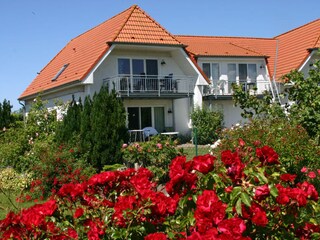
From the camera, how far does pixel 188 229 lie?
3.44 m

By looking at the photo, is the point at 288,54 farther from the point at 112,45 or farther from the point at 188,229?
the point at 188,229

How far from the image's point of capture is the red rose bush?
314 cm

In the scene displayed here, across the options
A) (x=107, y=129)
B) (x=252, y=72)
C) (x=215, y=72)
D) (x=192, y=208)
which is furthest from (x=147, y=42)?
(x=192, y=208)

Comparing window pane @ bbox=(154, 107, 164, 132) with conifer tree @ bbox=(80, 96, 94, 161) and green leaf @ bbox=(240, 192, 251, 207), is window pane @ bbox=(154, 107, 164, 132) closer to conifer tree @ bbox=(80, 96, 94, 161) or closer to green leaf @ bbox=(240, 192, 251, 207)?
conifer tree @ bbox=(80, 96, 94, 161)

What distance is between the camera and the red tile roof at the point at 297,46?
30484mm

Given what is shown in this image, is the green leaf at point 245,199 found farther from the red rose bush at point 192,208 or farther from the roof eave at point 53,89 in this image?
the roof eave at point 53,89

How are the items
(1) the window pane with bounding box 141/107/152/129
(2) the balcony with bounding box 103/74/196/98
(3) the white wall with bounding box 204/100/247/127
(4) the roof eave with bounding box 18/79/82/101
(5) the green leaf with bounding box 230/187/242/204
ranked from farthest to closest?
(3) the white wall with bounding box 204/100/247/127 < (1) the window pane with bounding box 141/107/152/129 < (2) the balcony with bounding box 103/74/196/98 < (4) the roof eave with bounding box 18/79/82/101 < (5) the green leaf with bounding box 230/187/242/204

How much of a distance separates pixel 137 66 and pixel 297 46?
1227 centimetres

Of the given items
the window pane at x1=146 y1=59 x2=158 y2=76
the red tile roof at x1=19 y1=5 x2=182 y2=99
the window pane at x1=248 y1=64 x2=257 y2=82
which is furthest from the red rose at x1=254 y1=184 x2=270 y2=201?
the window pane at x1=248 y1=64 x2=257 y2=82

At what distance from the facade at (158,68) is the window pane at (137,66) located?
59 mm

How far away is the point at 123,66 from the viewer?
26812 millimetres

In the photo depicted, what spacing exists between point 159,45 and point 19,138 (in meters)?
11.5

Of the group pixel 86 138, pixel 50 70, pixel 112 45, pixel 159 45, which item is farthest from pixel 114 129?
pixel 50 70

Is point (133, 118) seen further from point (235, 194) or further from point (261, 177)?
point (235, 194)
